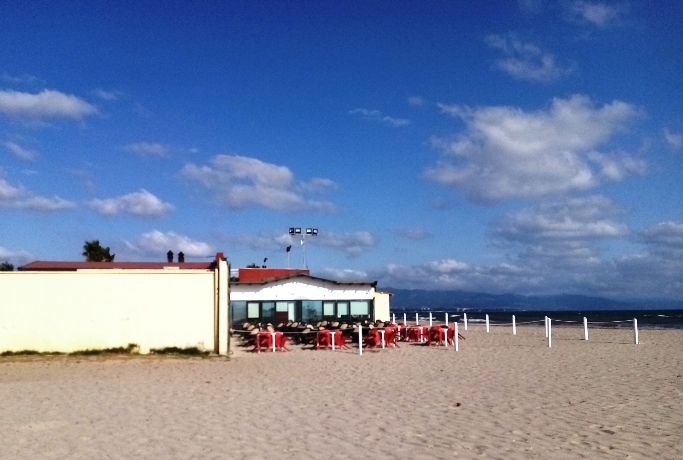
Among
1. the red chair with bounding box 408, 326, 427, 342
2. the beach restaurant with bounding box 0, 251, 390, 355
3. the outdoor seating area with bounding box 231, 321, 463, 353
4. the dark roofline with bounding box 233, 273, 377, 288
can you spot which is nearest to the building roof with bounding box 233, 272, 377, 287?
the dark roofline with bounding box 233, 273, 377, 288

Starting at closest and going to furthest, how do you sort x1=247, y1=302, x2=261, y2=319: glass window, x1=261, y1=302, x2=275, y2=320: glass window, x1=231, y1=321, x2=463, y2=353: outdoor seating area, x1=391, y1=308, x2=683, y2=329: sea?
1. x1=231, y1=321, x2=463, y2=353: outdoor seating area
2. x1=247, y1=302, x2=261, y2=319: glass window
3. x1=261, y1=302, x2=275, y2=320: glass window
4. x1=391, y1=308, x2=683, y2=329: sea

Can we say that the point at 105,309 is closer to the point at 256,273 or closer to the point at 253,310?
the point at 253,310

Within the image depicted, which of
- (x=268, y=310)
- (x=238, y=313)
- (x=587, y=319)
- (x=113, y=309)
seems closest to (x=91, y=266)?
(x=238, y=313)

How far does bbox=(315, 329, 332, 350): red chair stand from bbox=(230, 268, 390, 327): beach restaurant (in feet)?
23.3

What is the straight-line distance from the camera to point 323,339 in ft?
71.4

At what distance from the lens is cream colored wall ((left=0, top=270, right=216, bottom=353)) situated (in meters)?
17.5

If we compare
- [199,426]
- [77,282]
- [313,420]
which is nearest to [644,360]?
[313,420]

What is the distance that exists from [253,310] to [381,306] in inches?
361

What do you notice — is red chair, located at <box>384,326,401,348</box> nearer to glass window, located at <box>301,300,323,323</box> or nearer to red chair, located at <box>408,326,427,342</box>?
red chair, located at <box>408,326,427,342</box>

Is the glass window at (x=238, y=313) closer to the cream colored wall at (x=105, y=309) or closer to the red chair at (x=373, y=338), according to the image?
the red chair at (x=373, y=338)

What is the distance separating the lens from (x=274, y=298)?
2897cm

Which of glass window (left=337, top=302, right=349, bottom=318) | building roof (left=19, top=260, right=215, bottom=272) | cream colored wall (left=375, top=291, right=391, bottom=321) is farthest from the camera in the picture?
cream colored wall (left=375, top=291, right=391, bottom=321)

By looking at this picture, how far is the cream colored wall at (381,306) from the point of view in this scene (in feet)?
111

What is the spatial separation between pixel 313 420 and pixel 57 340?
473 inches
